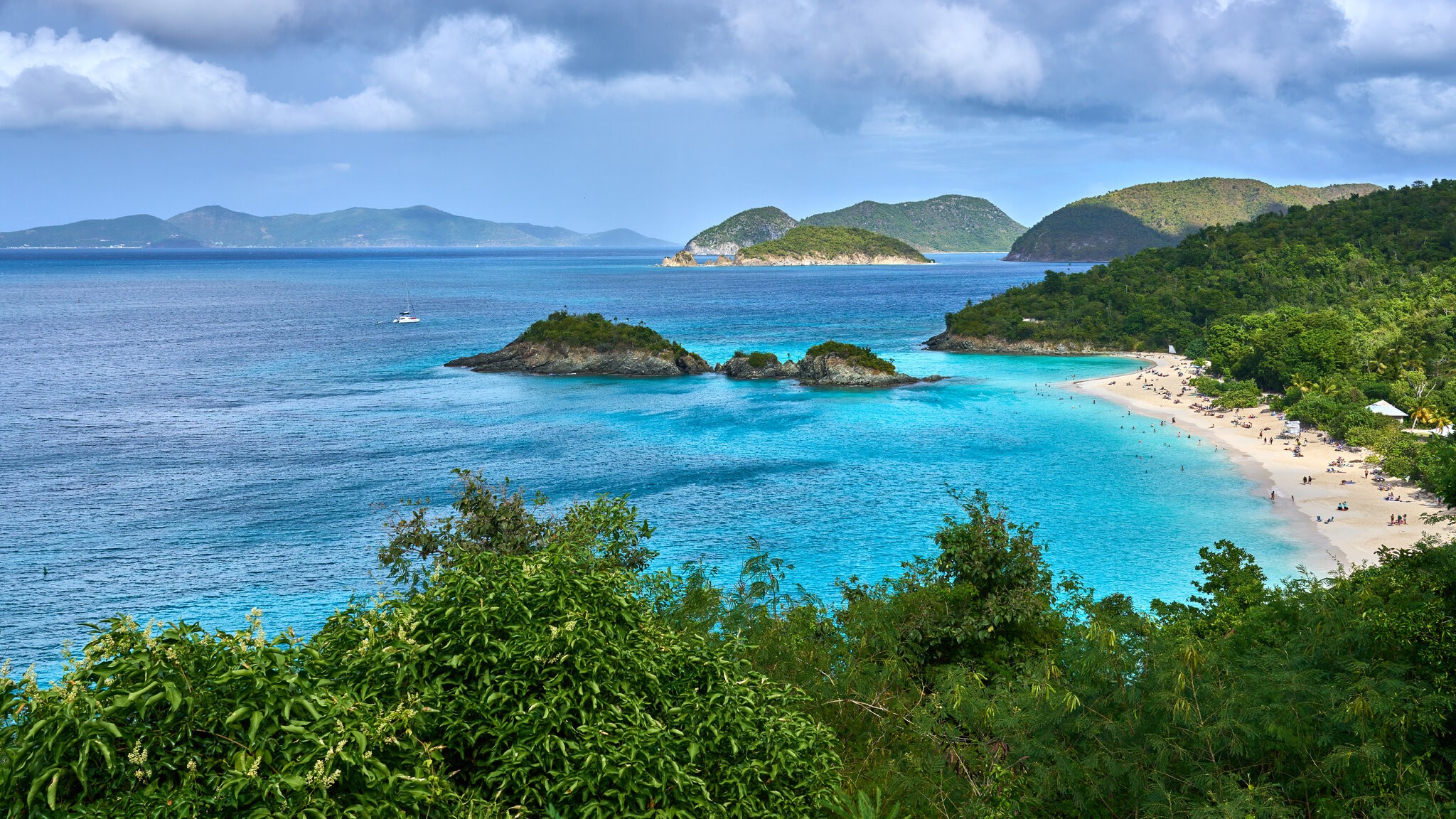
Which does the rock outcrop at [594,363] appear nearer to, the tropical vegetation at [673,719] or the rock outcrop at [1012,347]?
the rock outcrop at [1012,347]

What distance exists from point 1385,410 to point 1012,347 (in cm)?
5079

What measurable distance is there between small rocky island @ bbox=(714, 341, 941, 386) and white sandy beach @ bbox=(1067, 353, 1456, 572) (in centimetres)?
1784

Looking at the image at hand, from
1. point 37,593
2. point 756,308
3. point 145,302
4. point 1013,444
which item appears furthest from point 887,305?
point 37,593

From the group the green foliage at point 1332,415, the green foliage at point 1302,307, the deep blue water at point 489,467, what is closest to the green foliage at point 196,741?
the deep blue water at point 489,467

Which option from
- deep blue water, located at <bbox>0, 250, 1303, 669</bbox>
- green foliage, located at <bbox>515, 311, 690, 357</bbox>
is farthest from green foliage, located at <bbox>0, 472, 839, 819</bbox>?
green foliage, located at <bbox>515, 311, 690, 357</bbox>

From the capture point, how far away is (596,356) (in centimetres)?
8675

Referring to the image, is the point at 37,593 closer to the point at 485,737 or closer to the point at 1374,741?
the point at 485,737

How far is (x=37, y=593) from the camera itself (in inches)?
1273

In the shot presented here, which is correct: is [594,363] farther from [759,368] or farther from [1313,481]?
[1313,481]

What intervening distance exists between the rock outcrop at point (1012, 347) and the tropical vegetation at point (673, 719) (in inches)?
3714

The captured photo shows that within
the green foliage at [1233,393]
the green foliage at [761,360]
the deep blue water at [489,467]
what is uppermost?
the green foliage at [761,360]

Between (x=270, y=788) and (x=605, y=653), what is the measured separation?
285cm

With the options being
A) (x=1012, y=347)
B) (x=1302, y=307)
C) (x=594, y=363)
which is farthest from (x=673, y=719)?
(x=1302, y=307)

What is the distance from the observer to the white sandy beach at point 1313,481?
37.8 meters
